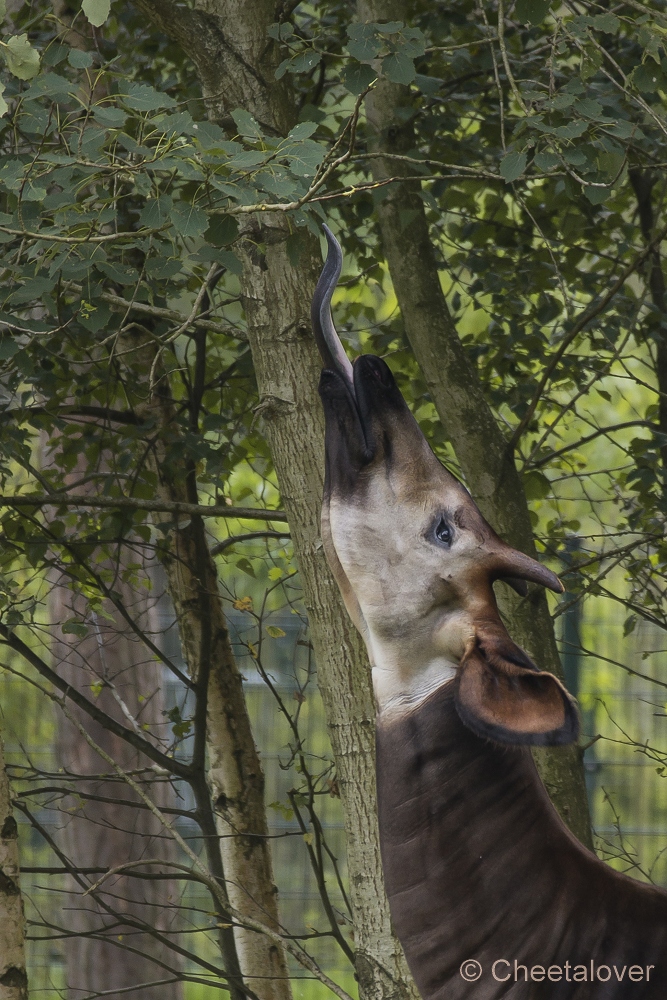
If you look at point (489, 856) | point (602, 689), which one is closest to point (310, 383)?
point (489, 856)

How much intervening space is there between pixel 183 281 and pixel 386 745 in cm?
244

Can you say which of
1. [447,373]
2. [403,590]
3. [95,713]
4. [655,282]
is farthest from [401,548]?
[655,282]

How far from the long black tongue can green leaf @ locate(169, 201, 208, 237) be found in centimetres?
30

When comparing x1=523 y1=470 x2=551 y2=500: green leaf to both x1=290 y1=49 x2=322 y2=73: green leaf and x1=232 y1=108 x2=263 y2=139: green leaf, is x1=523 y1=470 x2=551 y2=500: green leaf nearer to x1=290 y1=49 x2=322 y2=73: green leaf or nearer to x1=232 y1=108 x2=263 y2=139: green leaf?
x1=290 y1=49 x2=322 y2=73: green leaf

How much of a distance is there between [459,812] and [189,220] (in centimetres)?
130

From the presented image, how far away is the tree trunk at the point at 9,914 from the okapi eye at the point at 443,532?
1312 mm

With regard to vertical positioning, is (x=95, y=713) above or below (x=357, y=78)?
below

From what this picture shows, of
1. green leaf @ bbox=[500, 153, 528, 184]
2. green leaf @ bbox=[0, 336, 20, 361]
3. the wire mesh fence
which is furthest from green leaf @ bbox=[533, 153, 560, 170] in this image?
the wire mesh fence

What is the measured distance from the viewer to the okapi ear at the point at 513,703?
1701 mm

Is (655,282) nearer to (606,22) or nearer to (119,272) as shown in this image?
(606,22)

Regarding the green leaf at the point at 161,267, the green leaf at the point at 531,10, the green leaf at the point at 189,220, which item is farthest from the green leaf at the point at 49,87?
the green leaf at the point at 531,10

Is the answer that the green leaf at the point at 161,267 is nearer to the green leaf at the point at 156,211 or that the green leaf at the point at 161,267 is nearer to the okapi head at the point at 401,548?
the green leaf at the point at 156,211
